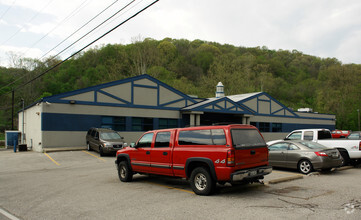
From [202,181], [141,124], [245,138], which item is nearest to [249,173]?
[245,138]

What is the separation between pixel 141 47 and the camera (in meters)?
55.5

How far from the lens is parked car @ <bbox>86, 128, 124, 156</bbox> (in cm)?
1866

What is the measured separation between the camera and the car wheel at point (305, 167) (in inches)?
440

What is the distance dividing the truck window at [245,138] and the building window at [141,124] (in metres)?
19.4

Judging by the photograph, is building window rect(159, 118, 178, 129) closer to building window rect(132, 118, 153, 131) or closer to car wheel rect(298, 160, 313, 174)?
building window rect(132, 118, 153, 131)

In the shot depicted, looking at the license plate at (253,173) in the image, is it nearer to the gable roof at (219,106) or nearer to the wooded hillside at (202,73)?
the gable roof at (219,106)

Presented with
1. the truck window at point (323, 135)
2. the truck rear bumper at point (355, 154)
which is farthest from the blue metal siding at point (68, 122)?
the truck rear bumper at point (355, 154)

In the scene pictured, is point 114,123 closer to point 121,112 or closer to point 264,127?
point 121,112

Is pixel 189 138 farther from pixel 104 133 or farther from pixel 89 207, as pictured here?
pixel 104 133

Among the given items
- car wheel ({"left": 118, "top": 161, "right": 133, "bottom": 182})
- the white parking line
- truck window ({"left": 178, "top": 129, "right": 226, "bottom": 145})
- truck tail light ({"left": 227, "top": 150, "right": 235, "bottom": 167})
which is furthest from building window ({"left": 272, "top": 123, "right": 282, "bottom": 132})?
the white parking line

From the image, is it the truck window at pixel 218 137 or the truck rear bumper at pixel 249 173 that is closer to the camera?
the truck rear bumper at pixel 249 173

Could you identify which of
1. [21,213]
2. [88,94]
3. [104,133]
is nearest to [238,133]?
[21,213]

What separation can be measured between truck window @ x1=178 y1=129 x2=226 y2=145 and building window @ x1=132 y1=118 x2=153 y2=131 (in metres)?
18.4

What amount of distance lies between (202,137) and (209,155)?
0.63m
